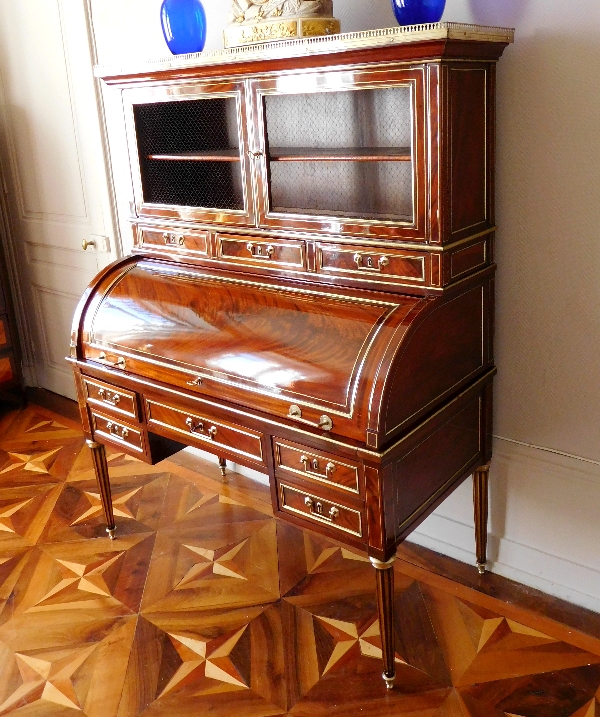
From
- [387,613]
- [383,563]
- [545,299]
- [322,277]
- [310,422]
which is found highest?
[322,277]

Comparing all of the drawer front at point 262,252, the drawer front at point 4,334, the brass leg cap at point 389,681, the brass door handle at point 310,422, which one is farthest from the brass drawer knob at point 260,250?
the drawer front at point 4,334

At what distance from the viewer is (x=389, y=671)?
71.5 inches

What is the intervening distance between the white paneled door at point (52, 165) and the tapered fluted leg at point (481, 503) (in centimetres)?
185

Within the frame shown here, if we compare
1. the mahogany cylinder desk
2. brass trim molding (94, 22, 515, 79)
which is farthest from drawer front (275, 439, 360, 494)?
brass trim molding (94, 22, 515, 79)

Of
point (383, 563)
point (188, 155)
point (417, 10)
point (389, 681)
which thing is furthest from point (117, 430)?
point (417, 10)

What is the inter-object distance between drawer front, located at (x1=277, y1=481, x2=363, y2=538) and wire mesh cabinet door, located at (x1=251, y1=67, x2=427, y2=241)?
662 millimetres

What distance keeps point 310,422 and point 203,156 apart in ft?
2.79

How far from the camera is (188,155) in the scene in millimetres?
2070

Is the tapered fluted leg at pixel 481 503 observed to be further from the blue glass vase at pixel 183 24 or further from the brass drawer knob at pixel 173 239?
the blue glass vase at pixel 183 24

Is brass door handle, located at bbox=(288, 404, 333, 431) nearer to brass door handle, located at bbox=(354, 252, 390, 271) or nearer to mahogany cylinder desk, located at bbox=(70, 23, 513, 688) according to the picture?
mahogany cylinder desk, located at bbox=(70, 23, 513, 688)

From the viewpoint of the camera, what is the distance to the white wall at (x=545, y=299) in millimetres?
1701

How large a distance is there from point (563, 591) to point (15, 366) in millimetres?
2737

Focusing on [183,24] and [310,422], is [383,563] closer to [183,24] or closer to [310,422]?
[310,422]

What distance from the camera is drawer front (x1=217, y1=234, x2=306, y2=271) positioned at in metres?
1.87
